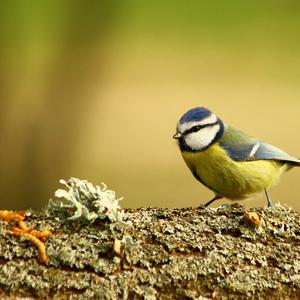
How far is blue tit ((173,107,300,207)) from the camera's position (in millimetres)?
2365

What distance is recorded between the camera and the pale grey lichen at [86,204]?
163 cm

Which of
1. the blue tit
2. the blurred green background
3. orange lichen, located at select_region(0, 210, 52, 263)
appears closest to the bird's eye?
the blue tit

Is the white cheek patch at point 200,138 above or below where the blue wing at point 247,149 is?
above

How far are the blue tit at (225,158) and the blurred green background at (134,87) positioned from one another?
191 centimetres

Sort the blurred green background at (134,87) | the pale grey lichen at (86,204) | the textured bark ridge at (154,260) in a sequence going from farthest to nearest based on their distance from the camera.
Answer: the blurred green background at (134,87) → the pale grey lichen at (86,204) → the textured bark ridge at (154,260)

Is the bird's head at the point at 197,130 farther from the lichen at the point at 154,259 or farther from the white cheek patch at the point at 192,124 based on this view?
the lichen at the point at 154,259

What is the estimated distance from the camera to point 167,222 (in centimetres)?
170

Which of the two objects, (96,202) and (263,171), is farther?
(263,171)

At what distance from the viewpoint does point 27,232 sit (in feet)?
5.28

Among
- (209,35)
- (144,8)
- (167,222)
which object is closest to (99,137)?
(144,8)

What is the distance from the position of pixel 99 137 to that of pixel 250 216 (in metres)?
4.48

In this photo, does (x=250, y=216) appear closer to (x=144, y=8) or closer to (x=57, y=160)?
(x=57, y=160)

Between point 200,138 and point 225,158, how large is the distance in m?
0.13

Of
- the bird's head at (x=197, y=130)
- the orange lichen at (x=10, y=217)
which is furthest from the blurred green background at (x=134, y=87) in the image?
the orange lichen at (x=10, y=217)
